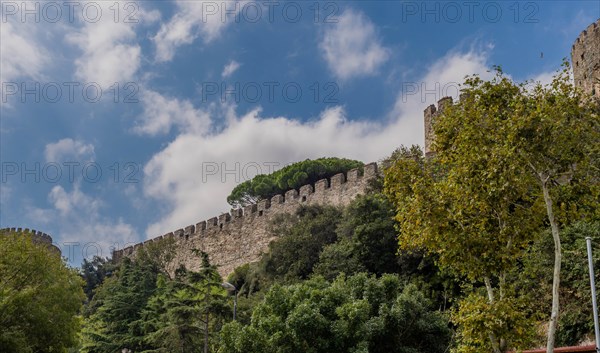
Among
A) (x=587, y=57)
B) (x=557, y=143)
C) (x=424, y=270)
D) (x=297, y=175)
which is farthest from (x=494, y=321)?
(x=297, y=175)

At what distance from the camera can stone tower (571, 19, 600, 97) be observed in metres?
29.0

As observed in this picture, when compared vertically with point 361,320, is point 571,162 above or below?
above

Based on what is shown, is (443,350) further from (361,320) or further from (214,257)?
(214,257)

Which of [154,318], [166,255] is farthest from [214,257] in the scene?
[154,318]

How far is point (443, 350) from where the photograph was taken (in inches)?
703

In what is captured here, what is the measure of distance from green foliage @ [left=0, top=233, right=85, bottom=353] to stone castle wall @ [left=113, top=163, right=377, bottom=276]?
602 inches

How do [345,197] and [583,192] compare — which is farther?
[345,197]

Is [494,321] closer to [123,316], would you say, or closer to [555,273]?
[555,273]

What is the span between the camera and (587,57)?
2981 centimetres

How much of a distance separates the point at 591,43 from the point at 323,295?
64.6 feet

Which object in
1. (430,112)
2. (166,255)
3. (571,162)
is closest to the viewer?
(571,162)

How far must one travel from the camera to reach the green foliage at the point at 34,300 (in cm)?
2067

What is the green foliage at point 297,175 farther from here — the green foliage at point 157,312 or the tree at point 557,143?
the tree at point 557,143

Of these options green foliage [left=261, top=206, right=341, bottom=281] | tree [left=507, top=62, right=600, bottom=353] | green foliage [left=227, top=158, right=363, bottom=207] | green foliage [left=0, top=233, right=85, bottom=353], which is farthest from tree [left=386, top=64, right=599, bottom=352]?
green foliage [left=227, top=158, right=363, bottom=207]
